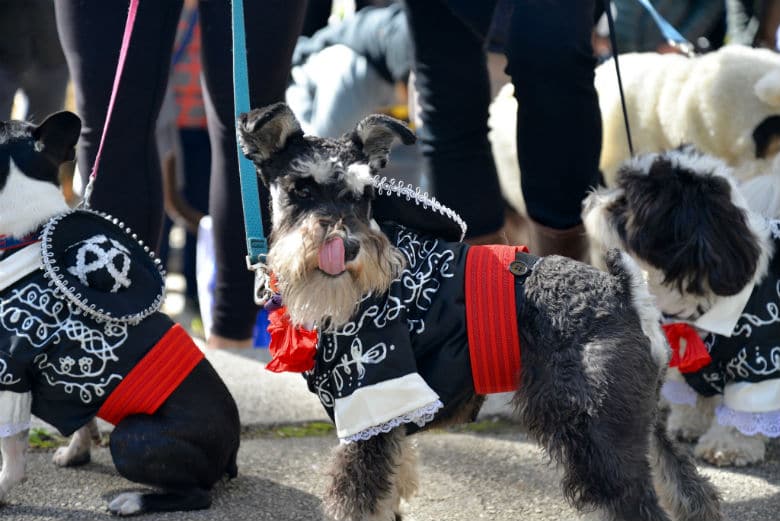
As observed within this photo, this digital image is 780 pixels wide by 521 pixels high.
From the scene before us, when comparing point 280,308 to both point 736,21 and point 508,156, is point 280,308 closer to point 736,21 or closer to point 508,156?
point 508,156

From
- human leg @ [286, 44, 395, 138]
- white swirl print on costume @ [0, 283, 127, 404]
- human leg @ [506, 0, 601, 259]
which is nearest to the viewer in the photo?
white swirl print on costume @ [0, 283, 127, 404]

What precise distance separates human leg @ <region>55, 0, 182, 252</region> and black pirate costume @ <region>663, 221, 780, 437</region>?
1.99 m

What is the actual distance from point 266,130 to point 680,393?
79.8 inches

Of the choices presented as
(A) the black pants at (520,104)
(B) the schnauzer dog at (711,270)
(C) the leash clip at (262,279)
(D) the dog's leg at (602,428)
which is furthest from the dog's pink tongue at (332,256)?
(A) the black pants at (520,104)

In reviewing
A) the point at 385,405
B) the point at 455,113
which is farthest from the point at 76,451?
the point at 455,113

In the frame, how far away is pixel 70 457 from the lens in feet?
11.0

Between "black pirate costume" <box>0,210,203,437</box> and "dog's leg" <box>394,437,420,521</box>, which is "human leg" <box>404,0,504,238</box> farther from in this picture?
"black pirate costume" <box>0,210,203,437</box>

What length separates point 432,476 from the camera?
341 centimetres

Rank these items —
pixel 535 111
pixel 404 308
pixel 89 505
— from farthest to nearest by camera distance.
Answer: pixel 535 111 < pixel 89 505 < pixel 404 308

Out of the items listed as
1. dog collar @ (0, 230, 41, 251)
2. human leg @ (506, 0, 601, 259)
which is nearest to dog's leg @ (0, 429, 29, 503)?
dog collar @ (0, 230, 41, 251)

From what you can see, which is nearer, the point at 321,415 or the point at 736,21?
the point at 321,415

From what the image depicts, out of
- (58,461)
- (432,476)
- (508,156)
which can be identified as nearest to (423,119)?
(508,156)

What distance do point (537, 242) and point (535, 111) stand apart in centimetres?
55

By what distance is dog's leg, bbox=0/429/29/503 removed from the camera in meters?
3.00
